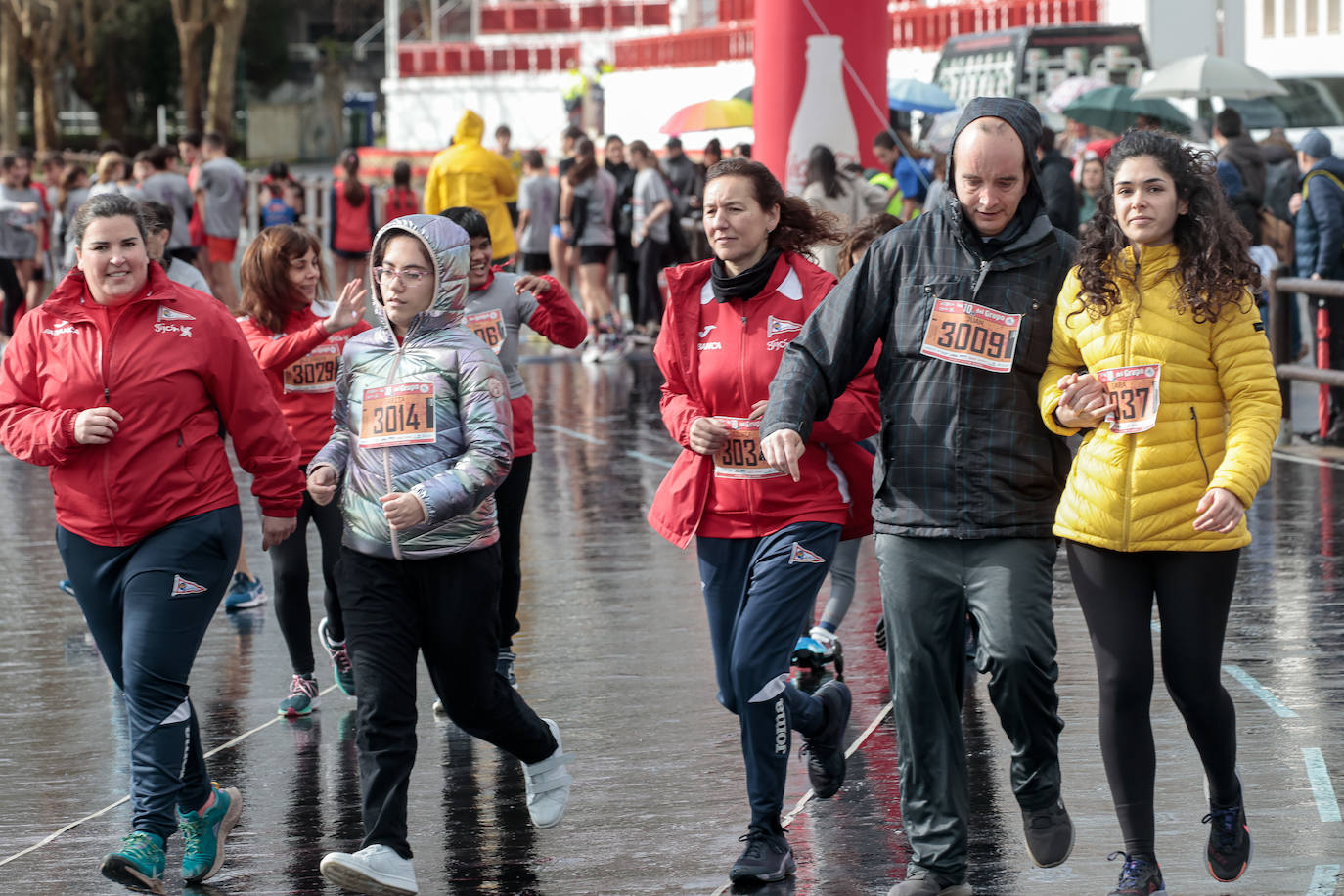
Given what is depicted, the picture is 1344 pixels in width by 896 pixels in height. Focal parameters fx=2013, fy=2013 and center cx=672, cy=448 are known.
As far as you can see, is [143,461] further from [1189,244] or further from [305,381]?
[1189,244]

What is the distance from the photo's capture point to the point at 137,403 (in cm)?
531

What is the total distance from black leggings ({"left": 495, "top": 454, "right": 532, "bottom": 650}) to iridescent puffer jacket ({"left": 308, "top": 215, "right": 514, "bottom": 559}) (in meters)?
1.55

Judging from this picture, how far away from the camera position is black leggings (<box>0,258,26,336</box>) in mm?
19781

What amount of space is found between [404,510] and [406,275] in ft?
2.21

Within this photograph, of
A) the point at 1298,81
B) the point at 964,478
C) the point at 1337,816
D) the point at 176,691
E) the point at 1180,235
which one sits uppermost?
the point at 1298,81

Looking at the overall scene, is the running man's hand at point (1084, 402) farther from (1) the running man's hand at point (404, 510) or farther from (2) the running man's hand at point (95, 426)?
(2) the running man's hand at point (95, 426)

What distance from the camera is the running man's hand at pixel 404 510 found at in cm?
507

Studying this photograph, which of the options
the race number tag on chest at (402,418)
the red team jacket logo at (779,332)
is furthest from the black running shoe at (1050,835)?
the race number tag on chest at (402,418)

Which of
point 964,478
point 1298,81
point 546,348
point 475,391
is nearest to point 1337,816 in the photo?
point 964,478

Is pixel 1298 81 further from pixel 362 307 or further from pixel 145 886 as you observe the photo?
pixel 145 886

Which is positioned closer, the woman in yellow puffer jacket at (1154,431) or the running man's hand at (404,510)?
the woman in yellow puffer jacket at (1154,431)

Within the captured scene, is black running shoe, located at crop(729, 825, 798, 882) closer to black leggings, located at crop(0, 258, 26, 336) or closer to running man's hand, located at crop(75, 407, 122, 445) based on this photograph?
running man's hand, located at crop(75, 407, 122, 445)

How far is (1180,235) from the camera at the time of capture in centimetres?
475

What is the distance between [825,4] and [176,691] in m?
12.4
